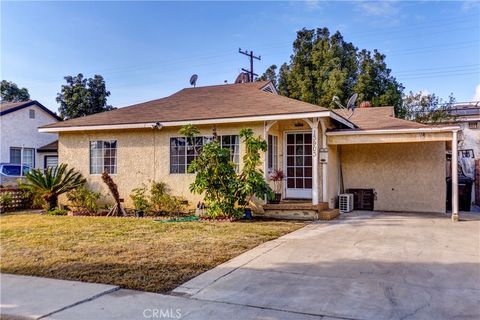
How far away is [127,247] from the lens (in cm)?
739

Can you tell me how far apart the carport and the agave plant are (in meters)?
9.00

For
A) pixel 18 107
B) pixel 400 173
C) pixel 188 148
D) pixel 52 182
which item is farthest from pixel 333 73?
pixel 52 182

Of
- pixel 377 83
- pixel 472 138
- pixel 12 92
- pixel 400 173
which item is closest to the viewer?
pixel 400 173

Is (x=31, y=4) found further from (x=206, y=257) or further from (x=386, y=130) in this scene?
(x=386, y=130)

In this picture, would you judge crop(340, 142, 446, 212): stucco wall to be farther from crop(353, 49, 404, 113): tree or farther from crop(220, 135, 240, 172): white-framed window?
crop(353, 49, 404, 113): tree

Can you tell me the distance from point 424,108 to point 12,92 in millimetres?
34435

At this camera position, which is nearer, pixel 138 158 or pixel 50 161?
pixel 138 158

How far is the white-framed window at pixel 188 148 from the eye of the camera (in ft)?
40.7

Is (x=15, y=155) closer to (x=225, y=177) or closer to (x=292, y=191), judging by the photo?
(x=225, y=177)

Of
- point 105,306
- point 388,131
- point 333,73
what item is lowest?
point 105,306

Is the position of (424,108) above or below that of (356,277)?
above

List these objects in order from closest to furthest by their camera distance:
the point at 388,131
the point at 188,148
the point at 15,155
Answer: the point at 388,131 → the point at 188,148 → the point at 15,155

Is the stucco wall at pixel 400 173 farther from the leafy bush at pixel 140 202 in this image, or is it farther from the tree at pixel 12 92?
the tree at pixel 12 92

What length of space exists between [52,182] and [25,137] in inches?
438
